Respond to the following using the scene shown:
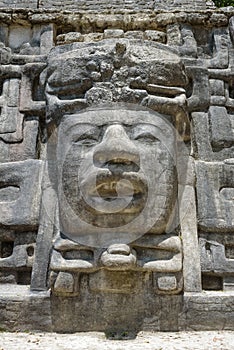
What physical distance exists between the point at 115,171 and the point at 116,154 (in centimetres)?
14

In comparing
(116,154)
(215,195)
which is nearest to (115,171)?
(116,154)

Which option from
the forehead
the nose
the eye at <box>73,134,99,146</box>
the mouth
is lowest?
the mouth

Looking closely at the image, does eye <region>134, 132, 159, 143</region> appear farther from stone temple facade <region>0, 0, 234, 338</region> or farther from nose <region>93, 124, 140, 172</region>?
nose <region>93, 124, 140, 172</region>

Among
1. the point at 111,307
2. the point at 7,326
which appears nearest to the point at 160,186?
the point at 111,307

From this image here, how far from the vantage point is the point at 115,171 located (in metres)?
3.58

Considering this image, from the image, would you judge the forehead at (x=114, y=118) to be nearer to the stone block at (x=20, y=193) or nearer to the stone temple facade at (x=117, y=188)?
the stone temple facade at (x=117, y=188)

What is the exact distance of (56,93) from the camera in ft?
13.7

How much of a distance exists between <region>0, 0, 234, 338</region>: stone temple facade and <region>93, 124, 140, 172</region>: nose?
0.03ft

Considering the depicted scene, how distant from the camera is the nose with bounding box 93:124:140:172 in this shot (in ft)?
11.9

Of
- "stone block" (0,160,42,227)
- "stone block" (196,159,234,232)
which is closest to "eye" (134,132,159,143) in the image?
"stone block" (196,159,234,232)

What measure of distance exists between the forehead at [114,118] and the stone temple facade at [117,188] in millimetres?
10

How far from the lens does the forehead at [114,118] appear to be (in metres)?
3.87

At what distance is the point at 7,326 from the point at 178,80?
266cm

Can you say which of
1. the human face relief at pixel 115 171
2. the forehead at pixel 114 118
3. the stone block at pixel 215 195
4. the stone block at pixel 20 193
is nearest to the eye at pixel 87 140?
the human face relief at pixel 115 171
